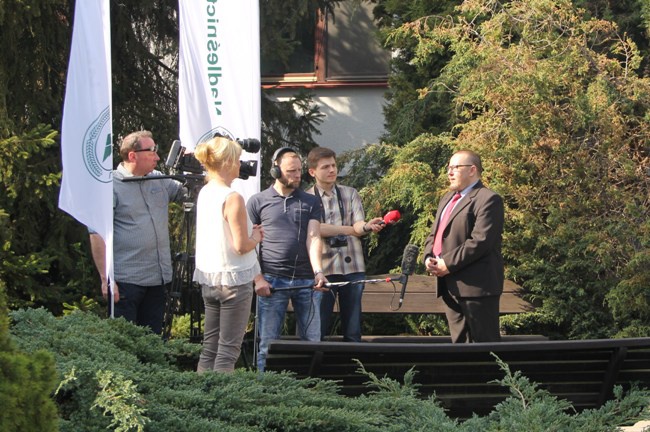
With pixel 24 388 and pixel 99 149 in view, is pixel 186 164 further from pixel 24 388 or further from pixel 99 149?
pixel 24 388

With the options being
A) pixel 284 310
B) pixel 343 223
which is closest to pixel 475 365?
pixel 284 310

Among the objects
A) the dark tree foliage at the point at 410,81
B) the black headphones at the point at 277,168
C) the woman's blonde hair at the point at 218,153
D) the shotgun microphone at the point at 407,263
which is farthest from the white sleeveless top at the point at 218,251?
the dark tree foliage at the point at 410,81

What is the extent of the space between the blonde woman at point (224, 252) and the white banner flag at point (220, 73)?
1.75 m

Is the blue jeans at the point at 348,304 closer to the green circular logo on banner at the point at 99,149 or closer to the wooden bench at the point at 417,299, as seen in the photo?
the wooden bench at the point at 417,299

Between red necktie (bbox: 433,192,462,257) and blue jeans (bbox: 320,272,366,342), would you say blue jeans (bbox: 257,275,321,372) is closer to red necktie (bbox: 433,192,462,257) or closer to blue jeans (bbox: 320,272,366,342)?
blue jeans (bbox: 320,272,366,342)

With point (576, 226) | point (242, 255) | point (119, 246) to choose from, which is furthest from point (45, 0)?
point (576, 226)

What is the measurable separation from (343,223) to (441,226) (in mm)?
941

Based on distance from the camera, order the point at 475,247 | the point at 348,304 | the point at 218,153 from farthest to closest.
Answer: the point at 348,304
the point at 475,247
the point at 218,153

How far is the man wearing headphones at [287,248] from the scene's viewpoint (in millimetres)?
7367

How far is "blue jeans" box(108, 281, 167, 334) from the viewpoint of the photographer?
291 inches

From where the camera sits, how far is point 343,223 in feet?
25.9

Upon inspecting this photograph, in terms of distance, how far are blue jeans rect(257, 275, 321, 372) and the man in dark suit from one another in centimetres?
92

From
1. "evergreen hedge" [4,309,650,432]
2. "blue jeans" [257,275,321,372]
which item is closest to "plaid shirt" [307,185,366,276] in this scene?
"blue jeans" [257,275,321,372]

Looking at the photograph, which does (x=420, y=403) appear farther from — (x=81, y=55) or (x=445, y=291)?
(x=81, y=55)
